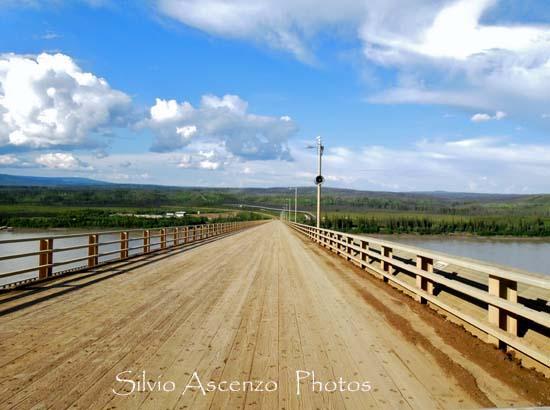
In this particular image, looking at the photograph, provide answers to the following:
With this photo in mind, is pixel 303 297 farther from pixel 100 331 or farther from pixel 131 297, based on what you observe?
pixel 100 331

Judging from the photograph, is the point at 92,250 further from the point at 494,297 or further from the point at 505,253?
the point at 505,253

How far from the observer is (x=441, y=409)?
4180 mm

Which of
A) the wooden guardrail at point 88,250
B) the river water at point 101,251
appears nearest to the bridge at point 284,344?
→ the wooden guardrail at point 88,250

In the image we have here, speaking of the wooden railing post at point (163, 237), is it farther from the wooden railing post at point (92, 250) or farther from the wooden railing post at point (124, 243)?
the wooden railing post at point (92, 250)

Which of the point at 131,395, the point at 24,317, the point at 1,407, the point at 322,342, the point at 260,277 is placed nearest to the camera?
the point at 1,407

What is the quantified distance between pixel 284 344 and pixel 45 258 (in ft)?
26.5

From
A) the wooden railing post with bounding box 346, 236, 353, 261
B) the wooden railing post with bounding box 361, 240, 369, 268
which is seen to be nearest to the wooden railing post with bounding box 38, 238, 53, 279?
the wooden railing post with bounding box 361, 240, 369, 268

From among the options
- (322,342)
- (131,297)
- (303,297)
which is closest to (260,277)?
(303,297)

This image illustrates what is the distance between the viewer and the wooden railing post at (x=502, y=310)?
5770 millimetres

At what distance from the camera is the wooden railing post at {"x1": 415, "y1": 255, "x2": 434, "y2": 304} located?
8.80m

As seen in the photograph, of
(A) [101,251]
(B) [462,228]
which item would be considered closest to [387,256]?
(A) [101,251]

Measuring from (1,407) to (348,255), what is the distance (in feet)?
50.3

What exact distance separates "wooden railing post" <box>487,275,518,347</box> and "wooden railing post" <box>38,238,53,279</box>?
9766mm

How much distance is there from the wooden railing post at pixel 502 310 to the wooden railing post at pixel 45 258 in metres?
9.77
